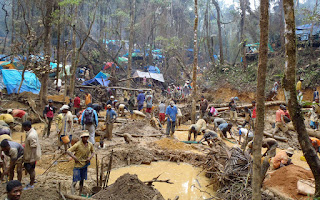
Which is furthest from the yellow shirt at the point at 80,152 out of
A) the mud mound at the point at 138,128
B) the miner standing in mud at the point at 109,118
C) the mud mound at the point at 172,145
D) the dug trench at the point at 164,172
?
the mud mound at the point at 138,128

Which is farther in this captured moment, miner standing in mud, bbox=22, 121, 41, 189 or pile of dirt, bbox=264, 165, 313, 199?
pile of dirt, bbox=264, 165, 313, 199

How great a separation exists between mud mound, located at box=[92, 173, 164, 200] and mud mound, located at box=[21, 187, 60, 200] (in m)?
0.86

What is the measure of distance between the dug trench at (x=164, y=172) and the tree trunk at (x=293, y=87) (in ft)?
5.10

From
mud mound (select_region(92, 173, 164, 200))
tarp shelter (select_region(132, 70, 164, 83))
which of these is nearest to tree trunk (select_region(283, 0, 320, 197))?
mud mound (select_region(92, 173, 164, 200))

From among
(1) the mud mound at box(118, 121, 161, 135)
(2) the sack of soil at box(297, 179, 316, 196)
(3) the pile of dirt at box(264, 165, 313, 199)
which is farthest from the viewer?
(1) the mud mound at box(118, 121, 161, 135)

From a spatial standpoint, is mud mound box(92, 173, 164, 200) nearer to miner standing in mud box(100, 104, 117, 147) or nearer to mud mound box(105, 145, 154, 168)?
mud mound box(105, 145, 154, 168)

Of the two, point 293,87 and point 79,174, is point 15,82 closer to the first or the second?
point 79,174

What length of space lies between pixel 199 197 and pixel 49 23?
11.3 meters

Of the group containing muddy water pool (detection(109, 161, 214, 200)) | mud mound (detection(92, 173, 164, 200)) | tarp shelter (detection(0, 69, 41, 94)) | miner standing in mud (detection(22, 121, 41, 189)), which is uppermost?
tarp shelter (detection(0, 69, 41, 94))

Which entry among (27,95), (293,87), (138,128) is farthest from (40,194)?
(27,95)

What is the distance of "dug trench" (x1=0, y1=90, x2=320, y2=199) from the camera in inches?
184

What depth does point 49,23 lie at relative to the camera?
12023mm

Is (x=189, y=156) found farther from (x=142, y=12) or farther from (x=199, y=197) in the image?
(x=142, y=12)

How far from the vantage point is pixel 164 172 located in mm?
7129
